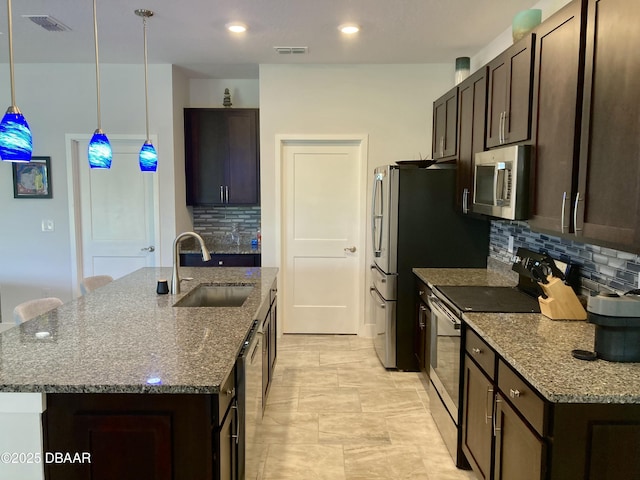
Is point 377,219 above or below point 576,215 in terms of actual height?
below

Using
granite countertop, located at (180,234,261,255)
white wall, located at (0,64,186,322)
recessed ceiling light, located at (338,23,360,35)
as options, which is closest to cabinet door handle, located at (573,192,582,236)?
Answer: recessed ceiling light, located at (338,23,360,35)

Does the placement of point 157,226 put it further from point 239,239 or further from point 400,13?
point 400,13

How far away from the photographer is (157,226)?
4.62 metres

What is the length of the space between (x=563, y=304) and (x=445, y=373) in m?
0.79

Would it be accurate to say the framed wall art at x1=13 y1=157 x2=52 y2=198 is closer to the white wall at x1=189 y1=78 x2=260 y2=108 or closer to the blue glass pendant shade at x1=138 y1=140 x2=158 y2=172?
the white wall at x1=189 y1=78 x2=260 y2=108

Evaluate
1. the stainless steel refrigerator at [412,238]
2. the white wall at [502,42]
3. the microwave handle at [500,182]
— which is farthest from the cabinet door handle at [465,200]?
the white wall at [502,42]

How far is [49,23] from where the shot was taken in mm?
3318

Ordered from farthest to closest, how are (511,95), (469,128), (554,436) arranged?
(469,128) < (511,95) < (554,436)

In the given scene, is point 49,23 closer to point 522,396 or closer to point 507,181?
point 507,181

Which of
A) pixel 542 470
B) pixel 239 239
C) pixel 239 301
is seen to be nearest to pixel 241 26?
pixel 239 301

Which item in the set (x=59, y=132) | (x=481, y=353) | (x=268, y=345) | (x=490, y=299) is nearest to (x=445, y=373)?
(x=490, y=299)

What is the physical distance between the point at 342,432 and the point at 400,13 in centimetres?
281

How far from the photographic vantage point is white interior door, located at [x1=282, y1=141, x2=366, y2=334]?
4.65 metres

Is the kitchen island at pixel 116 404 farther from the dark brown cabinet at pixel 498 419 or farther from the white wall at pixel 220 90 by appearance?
A: the white wall at pixel 220 90
